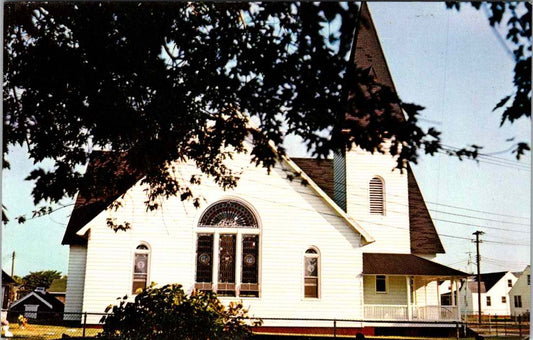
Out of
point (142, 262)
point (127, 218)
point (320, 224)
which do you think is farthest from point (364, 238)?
point (127, 218)

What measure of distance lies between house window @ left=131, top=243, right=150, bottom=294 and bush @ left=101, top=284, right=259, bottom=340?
2311 millimetres

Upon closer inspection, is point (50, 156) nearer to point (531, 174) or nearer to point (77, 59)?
point (77, 59)

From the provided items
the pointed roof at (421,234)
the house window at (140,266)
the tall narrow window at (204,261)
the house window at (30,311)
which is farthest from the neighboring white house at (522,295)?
the pointed roof at (421,234)

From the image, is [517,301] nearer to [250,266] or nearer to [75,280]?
[75,280]

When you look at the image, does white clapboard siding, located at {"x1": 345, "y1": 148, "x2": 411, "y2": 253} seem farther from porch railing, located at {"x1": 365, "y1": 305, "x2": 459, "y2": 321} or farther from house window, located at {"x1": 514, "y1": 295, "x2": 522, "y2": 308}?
house window, located at {"x1": 514, "y1": 295, "x2": 522, "y2": 308}

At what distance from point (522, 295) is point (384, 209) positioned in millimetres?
7402

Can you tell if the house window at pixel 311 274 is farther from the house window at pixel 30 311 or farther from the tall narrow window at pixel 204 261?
the house window at pixel 30 311

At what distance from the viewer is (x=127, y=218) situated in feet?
19.9

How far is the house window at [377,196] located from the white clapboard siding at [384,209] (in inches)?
0.9

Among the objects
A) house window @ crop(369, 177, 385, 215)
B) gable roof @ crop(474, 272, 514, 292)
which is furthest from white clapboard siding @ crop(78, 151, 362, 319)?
gable roof @ crop(474, 272, 514, 292)

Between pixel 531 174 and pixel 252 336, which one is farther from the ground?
pixel 531 174

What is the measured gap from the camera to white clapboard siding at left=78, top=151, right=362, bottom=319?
6859mm

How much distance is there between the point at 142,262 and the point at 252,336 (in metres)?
2.61

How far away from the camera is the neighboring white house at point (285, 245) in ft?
20.6
